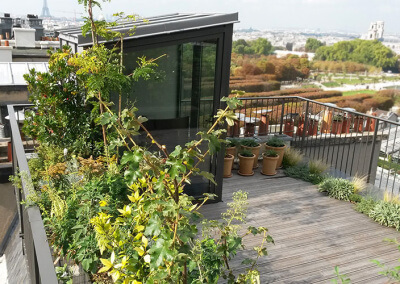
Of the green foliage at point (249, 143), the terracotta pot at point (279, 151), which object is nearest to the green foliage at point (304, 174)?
the terracotta pot at point (279, 151)

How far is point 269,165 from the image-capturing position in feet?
22.7

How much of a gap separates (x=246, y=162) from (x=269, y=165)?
0.42m

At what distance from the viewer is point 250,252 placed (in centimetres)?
441

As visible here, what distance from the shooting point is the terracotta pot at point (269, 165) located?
6.90m

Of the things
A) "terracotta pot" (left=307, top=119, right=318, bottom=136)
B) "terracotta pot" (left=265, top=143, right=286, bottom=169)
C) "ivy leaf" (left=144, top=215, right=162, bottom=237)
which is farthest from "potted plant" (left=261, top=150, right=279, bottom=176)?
"ivy leaf" (left=144, top=215, right=162, bottom=237)

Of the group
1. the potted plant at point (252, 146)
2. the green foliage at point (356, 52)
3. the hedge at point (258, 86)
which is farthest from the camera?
the green foliage at point (356, 52)

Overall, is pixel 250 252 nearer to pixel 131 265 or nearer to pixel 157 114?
pixel 157 114

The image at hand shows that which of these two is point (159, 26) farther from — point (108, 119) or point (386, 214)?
point (386, 214)

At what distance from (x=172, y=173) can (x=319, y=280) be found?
2902 mm

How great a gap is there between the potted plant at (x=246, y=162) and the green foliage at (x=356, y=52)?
7013 centimetres

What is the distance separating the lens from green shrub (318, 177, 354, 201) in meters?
6.10

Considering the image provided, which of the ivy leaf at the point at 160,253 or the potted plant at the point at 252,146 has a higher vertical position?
the ivy leaf at the point at 160,253

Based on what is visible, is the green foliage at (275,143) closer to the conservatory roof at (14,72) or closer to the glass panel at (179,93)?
the glass panel at (179,93)

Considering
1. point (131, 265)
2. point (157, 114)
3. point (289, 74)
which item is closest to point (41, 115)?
point (157, 114)
